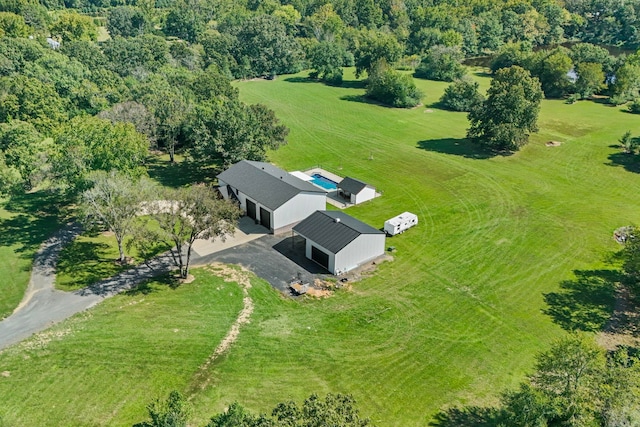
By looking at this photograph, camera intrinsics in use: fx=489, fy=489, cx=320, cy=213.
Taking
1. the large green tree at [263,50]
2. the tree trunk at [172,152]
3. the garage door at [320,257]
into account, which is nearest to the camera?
the garage door at [320,257]

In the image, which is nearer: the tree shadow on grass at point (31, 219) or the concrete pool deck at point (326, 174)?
the tree shadow on grass at point (31, 219)

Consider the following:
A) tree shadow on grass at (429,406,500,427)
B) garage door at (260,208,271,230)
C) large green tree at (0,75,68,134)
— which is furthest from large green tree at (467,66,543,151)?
large green tree at (0,75,68,134)

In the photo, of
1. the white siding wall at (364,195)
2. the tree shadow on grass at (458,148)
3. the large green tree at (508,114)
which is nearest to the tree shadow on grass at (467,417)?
the white siding wall at (364,195)

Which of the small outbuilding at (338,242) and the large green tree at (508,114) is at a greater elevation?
the large green tree at (508,114)

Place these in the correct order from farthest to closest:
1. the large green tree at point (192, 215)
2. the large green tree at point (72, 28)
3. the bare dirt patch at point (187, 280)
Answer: the large green tree at point (72, 28) → the bare dirt patch at point (187, 280) → the large green tree at point (192, 215)

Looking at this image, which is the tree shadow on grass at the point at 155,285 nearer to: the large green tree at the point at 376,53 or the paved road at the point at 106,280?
the paved road at the point at 106,280

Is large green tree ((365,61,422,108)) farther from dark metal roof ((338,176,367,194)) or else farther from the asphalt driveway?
the asphalt driveway

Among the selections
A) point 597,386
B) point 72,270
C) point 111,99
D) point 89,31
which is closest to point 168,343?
point 72,270
